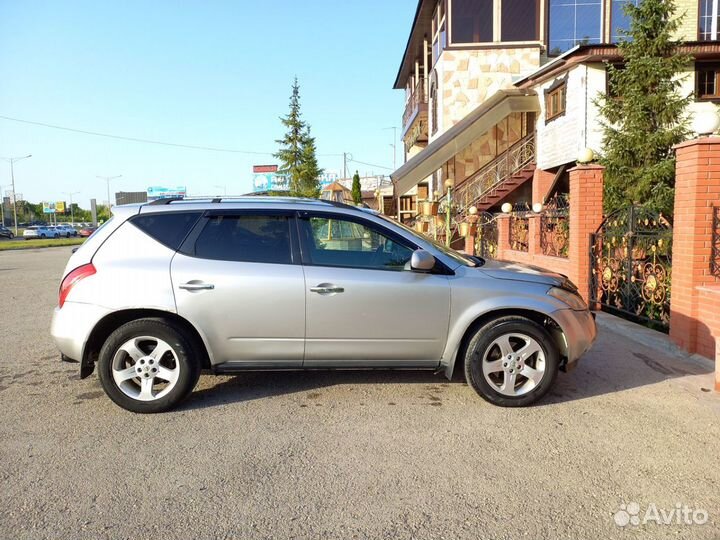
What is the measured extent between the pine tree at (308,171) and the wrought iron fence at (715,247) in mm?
28479

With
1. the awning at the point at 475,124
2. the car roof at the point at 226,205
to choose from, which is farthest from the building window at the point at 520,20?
the car roof at the point at 226,205

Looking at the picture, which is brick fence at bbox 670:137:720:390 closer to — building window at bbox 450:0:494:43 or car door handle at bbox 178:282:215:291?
car door handle at bbox 178:282:215:291

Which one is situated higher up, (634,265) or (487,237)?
(487,237)

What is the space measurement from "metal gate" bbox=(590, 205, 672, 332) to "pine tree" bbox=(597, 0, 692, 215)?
5049 mm

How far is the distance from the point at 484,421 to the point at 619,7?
72.0 feet

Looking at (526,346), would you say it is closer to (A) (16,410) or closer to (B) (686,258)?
(B) (686,258)

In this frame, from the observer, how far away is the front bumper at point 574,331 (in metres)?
4.55

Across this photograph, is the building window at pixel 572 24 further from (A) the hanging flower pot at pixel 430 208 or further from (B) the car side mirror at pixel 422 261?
(B) the car side mirror at pixel 422 261

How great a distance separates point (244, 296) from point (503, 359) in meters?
2.12

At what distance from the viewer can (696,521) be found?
2.84 metres

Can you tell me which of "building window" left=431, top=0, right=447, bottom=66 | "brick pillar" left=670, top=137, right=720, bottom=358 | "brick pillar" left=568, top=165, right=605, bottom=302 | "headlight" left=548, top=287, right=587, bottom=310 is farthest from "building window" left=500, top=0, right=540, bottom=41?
"headlight" left=548, top=287, right=587, bottom=310

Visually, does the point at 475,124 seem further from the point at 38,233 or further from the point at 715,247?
the point at 38,233

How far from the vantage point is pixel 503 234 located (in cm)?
1369

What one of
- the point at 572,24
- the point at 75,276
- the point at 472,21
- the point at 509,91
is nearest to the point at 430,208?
the point at 509,91
